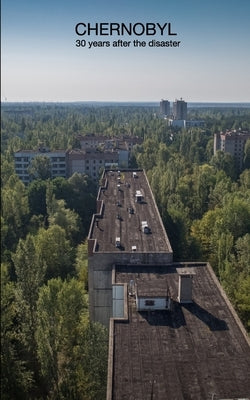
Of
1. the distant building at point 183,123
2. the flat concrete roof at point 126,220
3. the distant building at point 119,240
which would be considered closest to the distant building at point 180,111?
the distant building at point 183,123

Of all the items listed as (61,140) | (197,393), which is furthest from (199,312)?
(61,140)

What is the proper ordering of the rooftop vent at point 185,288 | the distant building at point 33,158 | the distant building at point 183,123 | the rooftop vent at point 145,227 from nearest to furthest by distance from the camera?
the rooftop vent at point 185,288 → the rooftop vent at point 145,227 → the distant building at point 33,158 → the distant building at point 183,123

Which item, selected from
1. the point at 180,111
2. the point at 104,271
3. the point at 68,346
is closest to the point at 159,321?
the point at 68,346

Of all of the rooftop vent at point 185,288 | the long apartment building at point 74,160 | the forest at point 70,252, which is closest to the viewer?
the forest at point 70,252

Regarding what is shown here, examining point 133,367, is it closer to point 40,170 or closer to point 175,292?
point 175,292

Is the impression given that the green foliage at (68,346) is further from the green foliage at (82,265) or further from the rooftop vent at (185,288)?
the green foliage at (82,265)

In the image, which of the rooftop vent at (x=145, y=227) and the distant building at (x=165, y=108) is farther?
the distant building at (x=165, y=108)

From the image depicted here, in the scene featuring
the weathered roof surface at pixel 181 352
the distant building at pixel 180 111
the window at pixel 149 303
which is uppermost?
the distant building at pixel 180 111

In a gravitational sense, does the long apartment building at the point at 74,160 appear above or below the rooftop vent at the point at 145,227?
above
